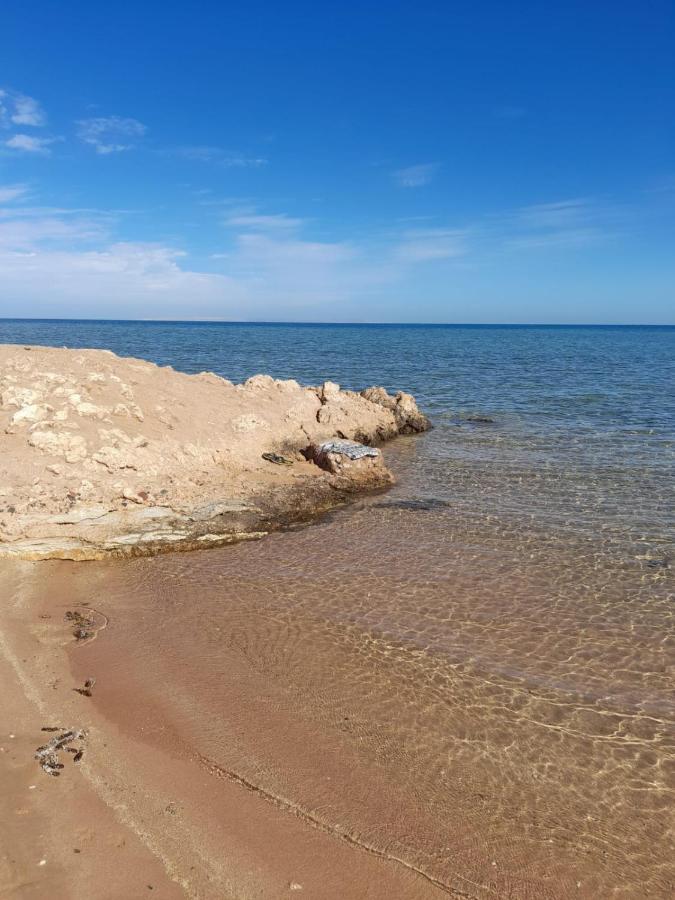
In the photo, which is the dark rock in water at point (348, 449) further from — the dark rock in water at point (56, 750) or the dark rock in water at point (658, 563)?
the dark rock in water at point (56, 750)

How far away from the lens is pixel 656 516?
11547 mm

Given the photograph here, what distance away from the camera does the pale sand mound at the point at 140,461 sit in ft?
32.2

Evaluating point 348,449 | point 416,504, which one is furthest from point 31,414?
point 416,504

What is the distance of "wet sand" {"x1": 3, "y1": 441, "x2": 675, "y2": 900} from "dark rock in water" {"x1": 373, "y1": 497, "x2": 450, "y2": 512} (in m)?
2.60

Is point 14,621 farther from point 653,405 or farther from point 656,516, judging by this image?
point 653,405

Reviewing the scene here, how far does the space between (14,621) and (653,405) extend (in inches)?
1057

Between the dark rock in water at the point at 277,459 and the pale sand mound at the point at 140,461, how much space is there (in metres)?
0.13

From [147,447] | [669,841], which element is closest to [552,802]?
[669,841]

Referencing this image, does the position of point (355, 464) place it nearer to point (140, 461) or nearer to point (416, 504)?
point (416, 504)

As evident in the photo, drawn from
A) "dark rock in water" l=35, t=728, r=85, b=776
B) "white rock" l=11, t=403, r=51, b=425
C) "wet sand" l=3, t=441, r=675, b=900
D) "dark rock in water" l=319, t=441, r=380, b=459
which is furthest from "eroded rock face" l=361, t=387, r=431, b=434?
"dark rock in water" l=35, t=728, r=85, b=776

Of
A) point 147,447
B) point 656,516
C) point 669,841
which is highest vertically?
point 147,447

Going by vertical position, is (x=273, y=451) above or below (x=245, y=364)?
below

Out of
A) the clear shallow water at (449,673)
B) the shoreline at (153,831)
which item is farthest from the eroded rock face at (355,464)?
the shoreline at (153,831)

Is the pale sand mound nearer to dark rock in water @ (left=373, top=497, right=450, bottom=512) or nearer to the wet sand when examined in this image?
the wet sand
